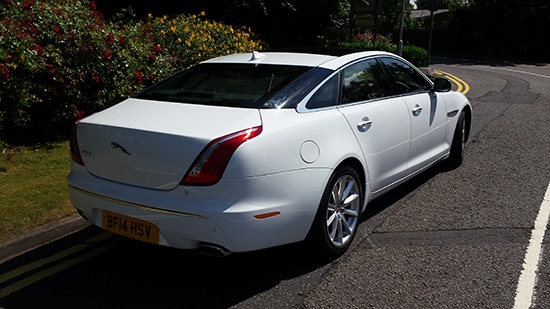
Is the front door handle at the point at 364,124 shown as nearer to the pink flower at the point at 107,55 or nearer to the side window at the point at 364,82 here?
the side window at the point at 364,82

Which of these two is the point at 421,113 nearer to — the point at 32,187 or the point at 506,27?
the point at 32,187

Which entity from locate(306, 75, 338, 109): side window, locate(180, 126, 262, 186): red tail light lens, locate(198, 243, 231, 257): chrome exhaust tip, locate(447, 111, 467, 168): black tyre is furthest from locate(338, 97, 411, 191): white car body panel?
locate(447, 111, 467, 168): black tyre

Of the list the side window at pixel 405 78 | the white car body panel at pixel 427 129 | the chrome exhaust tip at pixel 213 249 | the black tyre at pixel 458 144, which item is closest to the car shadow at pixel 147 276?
the chrome exhaust tip at pixel 213 249

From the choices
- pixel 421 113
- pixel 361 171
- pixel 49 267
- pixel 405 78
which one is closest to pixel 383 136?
pixel 361 171

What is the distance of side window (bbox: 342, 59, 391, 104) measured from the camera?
4262 millimetres

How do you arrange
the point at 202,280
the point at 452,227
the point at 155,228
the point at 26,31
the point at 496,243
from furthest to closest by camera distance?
the point at 26,31 < the point at 452,227 < the point at 496,243 < the point at 202,280 < the point at 155,228

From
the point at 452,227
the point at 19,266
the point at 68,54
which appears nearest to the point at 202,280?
the point at 19,266

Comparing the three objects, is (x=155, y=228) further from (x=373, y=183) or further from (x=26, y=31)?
(x=26, y=31)

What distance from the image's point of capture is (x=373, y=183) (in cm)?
431

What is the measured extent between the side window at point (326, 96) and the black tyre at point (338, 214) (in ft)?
1.67

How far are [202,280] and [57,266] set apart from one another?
1114 mm

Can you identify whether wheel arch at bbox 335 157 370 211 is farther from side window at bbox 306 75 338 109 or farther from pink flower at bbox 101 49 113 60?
pink flower at bbox 101 49 113 60

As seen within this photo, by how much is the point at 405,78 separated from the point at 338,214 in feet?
6.29

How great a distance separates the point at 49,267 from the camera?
12.6ft
